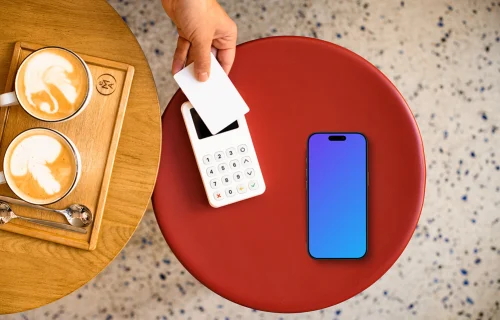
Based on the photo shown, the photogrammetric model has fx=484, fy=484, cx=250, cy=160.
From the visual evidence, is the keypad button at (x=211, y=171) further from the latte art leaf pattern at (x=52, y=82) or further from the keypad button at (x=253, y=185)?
the latte art leaf pattern at (x=52, y=82)

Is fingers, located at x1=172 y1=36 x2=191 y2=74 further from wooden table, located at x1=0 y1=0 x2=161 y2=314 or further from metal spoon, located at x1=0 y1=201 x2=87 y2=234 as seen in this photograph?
metal spoon, located at x1=0 y1=201 x2=87 y2=234

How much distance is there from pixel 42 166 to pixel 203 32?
0.38 m

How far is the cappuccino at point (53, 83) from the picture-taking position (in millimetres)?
834

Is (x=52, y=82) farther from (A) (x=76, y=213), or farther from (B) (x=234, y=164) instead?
(B) (x=234, y=164)

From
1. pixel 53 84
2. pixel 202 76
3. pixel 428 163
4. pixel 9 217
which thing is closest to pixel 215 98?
pixel 202 76

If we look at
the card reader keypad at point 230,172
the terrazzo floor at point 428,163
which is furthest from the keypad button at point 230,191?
the terrazzo floor at point 428,163

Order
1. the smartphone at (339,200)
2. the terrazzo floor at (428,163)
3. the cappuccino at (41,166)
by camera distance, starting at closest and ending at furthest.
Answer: the cappuccino at (41,166) → the smartphone at (339,200) → the terrazzo floor at (428,163)

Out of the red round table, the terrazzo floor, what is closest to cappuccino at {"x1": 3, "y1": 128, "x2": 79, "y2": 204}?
the red round table

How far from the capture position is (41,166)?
0.83m

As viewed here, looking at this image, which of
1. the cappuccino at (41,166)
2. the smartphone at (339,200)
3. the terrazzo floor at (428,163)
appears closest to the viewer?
the cappuccino at (41,166)

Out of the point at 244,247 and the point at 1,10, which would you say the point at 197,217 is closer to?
the point at 244,247

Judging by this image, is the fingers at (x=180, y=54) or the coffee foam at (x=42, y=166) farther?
the fingers at (x=180, y=54)

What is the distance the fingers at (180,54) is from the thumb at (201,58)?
0.30 feet

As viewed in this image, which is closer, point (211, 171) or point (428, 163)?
point (211, 171)
